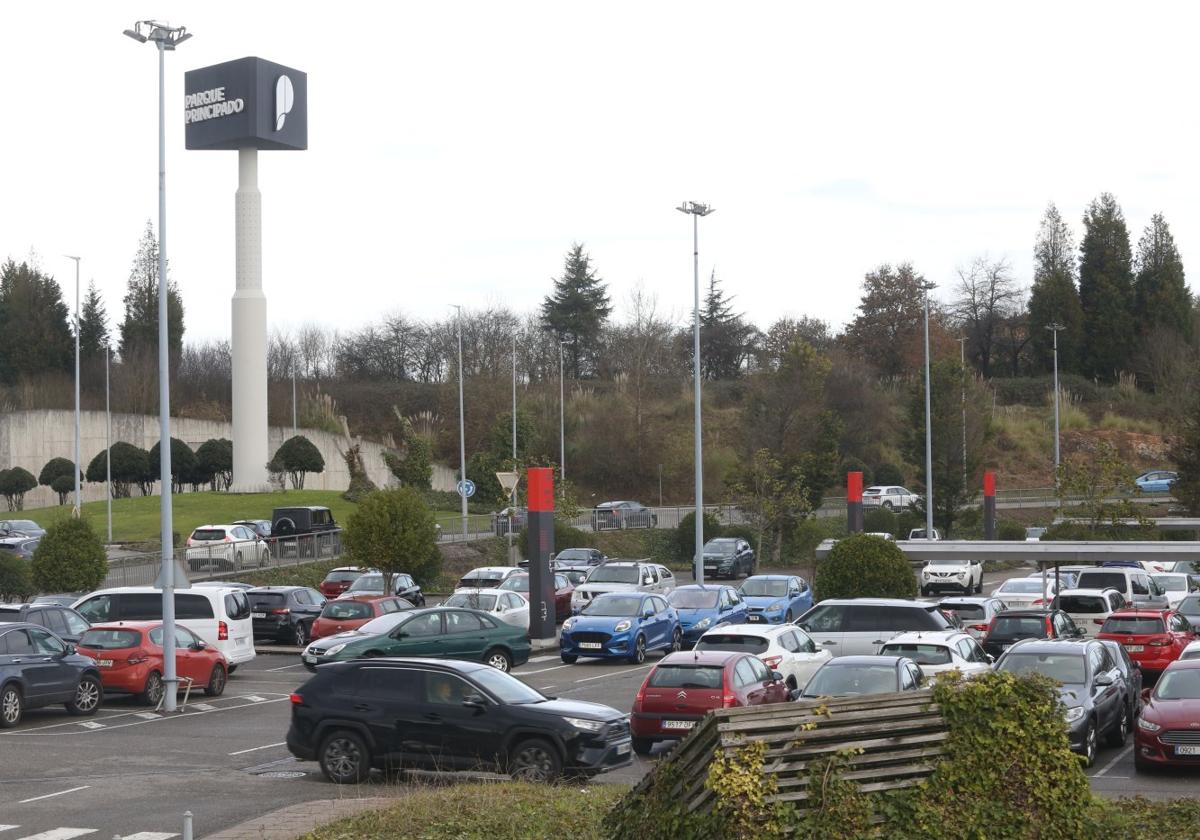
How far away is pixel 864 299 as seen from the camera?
102m

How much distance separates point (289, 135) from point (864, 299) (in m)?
50.1

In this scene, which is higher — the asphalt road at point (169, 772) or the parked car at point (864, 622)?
the parked car at point (864, 622)

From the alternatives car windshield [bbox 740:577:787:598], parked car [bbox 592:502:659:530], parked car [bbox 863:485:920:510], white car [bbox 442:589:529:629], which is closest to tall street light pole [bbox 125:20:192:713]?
white car [bbox 442:589:529:629]

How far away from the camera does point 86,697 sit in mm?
22516

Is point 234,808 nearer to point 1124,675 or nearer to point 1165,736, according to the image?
point 1165,736

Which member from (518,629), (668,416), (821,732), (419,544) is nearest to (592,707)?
(821,732)

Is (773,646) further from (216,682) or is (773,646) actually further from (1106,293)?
(1106,293)

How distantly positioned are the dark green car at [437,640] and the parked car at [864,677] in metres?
9.83

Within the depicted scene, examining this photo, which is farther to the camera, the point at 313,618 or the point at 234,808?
the point at 313,618

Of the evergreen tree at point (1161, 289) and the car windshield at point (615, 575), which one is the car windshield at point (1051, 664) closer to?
the car windshield at point (615, 575)

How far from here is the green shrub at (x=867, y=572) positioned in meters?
31.1

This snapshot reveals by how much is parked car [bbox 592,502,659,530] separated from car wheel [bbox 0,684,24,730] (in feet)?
142

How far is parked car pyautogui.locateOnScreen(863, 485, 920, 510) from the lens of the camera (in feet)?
235

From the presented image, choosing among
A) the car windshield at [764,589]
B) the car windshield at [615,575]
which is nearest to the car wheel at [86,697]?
the car windshield at [615,575]
